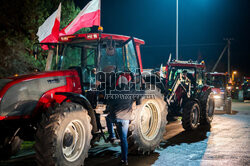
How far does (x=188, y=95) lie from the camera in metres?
10.6

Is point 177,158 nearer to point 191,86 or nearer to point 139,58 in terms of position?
point 139,58

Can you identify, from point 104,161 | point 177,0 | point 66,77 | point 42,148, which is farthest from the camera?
point 177,0

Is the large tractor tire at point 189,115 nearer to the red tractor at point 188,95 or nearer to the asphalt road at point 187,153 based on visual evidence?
the red tractor at point 188,95

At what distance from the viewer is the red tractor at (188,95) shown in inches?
379

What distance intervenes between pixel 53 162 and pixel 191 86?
319 inches

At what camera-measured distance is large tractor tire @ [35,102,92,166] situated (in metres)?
4.39

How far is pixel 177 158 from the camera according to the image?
605 centimetres

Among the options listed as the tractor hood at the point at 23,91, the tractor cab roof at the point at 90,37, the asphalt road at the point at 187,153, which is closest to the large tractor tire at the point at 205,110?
the asphalt road at the point at 187,153

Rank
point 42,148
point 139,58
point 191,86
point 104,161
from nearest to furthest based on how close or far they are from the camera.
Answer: point 42,148 → point 104,161 → point 139,58 → point 191,86

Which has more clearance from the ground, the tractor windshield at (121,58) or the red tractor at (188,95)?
the tractor windshield at (121,58)

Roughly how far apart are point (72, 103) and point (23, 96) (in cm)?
90

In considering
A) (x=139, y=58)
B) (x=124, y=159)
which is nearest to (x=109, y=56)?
(x=139, y=58)

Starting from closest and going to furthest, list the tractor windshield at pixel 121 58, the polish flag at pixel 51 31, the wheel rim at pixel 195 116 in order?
the tractor windshield at pixel 121 58
the polish flag at pixel 51 31
the wheel rim at pixel 195 116

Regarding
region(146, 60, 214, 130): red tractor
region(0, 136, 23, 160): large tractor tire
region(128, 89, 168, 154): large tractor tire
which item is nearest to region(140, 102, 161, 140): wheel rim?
region(128, 89, 168, 154): large tractor tire
